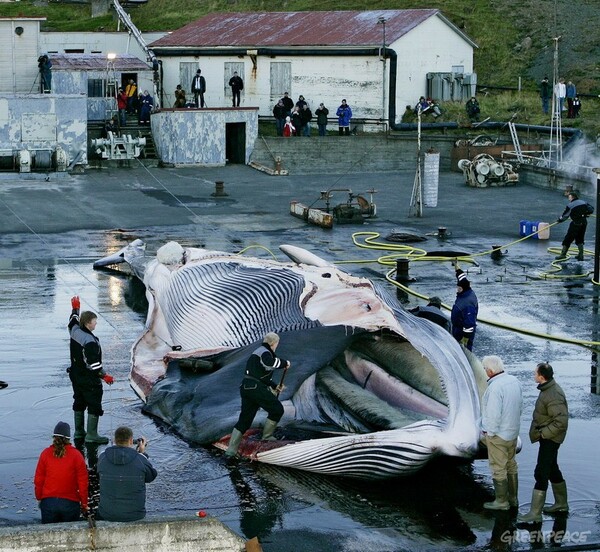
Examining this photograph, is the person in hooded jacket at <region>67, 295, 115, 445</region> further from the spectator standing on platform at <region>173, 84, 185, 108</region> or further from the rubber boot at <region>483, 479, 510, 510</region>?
the spectator standing on platform at <region>173, 84, 185, 108</region>

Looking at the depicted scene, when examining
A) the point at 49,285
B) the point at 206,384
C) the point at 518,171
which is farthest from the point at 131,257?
the point at 518,171

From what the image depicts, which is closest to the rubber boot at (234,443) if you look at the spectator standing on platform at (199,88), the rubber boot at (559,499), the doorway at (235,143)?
the rubber boot at (559,499)

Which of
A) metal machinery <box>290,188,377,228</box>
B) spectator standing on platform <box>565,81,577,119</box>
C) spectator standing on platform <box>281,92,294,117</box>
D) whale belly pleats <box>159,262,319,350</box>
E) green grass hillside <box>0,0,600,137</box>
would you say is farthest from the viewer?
green grass hillside <box>0,0,600,137</box>

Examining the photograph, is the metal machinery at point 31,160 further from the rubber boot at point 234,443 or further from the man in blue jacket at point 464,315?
the rubber boot at point 234,443

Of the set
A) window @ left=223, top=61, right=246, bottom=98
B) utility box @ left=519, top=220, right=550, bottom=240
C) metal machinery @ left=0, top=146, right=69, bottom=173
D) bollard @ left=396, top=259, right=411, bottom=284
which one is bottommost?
bollard @ left=396, top=259, right=411, bottom=284

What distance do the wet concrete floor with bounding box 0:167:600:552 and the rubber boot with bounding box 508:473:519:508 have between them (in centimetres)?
35

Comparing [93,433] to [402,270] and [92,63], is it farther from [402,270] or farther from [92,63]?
[92,63]

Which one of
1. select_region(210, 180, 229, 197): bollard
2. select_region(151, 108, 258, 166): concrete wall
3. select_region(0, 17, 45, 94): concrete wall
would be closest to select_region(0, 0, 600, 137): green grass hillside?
select_region(151, 108, 258, 166): concrete wall

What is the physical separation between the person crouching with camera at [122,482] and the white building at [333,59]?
129 feet

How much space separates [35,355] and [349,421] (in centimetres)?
662

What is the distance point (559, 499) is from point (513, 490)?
1.55ft

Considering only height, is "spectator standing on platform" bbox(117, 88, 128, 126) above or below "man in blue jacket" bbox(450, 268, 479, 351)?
above

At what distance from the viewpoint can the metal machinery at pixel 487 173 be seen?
4153 centimetres

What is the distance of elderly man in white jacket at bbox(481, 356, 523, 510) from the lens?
42.5 feet
